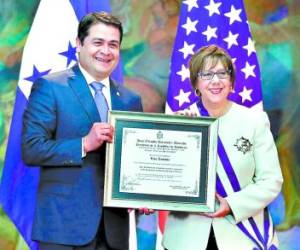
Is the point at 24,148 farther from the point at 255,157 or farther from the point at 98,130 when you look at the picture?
the point at 255,157

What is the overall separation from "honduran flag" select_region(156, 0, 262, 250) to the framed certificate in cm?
92

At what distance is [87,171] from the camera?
2.48 meters

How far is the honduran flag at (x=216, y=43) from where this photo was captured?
350 cm

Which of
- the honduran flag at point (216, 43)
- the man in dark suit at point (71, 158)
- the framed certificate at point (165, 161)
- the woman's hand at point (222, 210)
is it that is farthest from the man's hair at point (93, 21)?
the honduran flag at point (216, 43)

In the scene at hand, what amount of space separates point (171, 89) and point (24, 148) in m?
1.25

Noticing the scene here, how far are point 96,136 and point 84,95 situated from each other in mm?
212

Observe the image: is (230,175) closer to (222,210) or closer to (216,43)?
(222,210)

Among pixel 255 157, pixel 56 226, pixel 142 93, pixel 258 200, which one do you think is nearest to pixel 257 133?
pixel 255 157

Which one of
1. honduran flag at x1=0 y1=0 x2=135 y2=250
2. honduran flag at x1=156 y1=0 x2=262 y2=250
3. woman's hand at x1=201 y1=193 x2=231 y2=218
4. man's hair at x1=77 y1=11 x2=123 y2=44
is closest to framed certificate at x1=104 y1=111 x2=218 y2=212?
woman's hand at x1=201 y1=193 x2=231 y2=218

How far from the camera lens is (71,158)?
2.43 metres

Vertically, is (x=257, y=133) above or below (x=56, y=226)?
above

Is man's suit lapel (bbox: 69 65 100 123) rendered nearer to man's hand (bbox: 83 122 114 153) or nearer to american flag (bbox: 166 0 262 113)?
man's hand (bbox: 83 122 114 153)

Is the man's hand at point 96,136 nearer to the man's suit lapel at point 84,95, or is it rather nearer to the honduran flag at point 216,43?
the man's suit lapel at point 84,95

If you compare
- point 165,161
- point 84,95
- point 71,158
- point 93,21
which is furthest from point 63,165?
point 93,21
